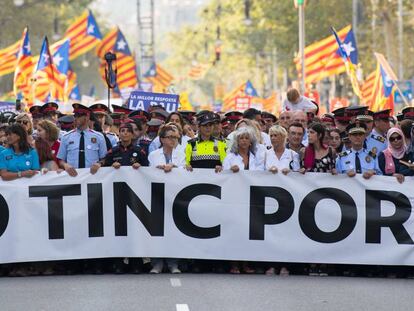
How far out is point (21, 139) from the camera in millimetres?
14875

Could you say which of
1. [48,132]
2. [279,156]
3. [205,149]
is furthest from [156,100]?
[279,156]

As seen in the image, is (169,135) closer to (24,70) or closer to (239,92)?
(24,70)

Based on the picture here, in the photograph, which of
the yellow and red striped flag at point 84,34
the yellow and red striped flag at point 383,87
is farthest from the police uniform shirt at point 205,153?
the yellow and red striped flag at point 84,34

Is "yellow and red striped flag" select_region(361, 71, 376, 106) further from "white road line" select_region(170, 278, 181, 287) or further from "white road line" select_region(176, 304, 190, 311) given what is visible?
"white road line" select_region(176, 304, 190, 311)

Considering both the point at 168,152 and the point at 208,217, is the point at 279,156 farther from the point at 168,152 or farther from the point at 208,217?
the point at 168,152

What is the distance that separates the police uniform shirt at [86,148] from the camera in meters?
16.5

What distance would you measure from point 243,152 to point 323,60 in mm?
21243

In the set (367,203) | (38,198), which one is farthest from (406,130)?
Answer: (38,198)

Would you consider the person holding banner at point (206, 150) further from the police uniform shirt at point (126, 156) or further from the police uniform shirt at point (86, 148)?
the police uniform shirt at point (86, 148)

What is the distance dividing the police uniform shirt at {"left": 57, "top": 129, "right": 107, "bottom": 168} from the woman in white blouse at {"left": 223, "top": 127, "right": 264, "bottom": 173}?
74.7 inches

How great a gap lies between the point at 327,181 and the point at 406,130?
5.68 feet

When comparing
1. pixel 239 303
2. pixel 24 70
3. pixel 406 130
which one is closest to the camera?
pixel 239 303

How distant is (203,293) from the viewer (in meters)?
13.2

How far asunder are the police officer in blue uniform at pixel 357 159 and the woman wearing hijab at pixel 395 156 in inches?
4.0
